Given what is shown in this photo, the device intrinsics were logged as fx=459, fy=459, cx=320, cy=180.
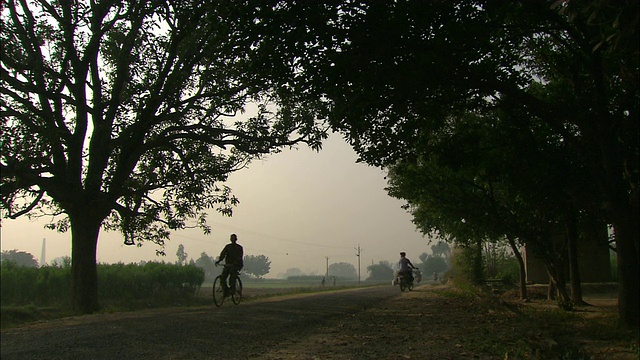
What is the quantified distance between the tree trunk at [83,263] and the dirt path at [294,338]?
731 centimetres

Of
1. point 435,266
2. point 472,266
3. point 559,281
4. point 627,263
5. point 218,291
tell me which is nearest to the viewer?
point 627,263

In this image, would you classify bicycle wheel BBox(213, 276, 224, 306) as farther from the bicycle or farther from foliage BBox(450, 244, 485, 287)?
foliage BBox(450, 244, 485, 287)

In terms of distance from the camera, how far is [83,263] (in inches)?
656

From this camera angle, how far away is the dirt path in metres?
6.64

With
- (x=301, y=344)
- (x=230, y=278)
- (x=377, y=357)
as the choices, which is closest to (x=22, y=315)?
(x=230, y=278)

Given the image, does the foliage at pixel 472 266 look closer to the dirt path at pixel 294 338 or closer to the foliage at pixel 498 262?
the foliage at pixel 498 262

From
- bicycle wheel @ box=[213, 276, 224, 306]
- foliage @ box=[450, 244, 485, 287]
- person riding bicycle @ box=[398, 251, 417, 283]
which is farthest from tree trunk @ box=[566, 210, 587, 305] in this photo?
foliage @ box=[450, 244, 485, 287]

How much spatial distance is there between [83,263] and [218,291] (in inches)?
225

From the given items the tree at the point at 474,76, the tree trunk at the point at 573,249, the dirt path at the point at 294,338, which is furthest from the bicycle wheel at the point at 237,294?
the tree trunk at the point at 573,249

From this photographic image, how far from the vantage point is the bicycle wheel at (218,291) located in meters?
14.5

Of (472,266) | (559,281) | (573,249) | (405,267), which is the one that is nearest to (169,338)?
(573,249)

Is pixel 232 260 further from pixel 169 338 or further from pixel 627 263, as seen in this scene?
pixel 627 263

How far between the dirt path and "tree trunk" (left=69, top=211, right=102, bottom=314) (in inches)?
288

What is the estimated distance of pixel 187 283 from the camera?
149 feet
